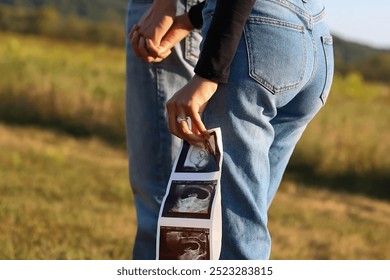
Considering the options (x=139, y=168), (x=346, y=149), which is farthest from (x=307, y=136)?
(x=139, y=168)

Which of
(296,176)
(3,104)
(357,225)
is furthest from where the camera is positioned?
(3,104)

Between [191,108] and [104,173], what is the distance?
15.4ft

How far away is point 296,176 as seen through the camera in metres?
7.28

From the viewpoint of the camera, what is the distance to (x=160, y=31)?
6.99 ft

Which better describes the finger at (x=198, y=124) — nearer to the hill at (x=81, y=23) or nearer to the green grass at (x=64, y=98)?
the green grass at (x=64, y=98)

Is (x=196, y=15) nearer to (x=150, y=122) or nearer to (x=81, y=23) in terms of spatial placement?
(x=150, y=122)

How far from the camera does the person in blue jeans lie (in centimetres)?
171

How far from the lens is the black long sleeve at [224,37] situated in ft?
5.55

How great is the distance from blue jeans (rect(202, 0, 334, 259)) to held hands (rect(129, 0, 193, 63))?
0.29 m

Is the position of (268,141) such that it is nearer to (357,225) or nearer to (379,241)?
(379,241)

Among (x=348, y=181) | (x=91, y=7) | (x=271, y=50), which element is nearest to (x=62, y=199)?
(x=348, y=181)

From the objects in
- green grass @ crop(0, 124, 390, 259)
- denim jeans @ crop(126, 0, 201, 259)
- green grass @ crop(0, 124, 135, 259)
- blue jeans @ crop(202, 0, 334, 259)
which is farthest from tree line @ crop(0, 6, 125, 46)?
blue jeans @ crop(202, 0, 334, 259)

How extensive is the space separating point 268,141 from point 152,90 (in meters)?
0.77

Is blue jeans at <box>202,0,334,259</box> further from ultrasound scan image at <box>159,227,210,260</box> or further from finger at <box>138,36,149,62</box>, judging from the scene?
finger at <box>138,36,149,62</box>
